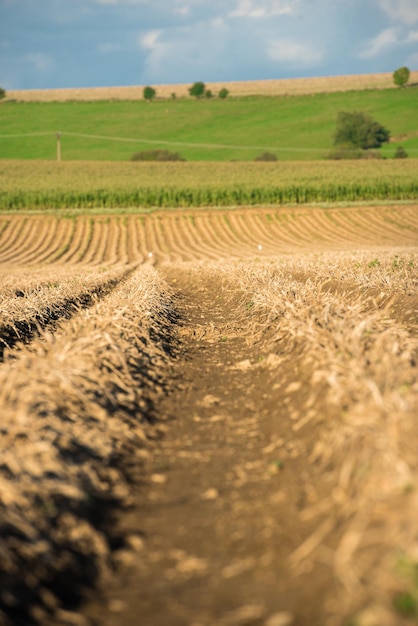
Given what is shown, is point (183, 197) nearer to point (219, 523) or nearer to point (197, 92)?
point (219, 523)

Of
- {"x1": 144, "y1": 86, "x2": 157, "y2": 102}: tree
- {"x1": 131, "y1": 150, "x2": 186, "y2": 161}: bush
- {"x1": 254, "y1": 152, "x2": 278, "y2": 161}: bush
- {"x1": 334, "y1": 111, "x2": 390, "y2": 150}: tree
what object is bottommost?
{"x1": 254, "y1": 152, "x2": 278, "y2": 161}: bush

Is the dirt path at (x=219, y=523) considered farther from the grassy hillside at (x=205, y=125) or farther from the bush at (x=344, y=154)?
the grassy hillside at (x=205, y=125)

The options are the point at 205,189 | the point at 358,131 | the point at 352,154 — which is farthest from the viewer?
the point at 358,131

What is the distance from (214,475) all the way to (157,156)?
78664 millimetres

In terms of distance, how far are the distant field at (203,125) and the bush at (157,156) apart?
367 cm

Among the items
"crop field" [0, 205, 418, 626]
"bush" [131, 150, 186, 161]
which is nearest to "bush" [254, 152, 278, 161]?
"bush" [131, 150, 186, 161]

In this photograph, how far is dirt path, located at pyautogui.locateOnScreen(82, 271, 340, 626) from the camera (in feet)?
9.98

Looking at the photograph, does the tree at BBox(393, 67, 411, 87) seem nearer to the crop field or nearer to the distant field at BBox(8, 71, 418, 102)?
the distant field at BBox(8, 71, 418, 102)

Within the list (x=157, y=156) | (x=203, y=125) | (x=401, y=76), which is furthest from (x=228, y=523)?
(x=401, y=76)

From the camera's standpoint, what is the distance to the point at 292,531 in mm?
3650

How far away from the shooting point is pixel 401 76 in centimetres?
11712

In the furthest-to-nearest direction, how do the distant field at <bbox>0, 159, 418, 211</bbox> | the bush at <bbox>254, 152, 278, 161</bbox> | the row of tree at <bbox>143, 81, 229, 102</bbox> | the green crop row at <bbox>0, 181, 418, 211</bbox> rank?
the row of tree at <bbox>143, 81, 229, 102</bbox> → the bush at <bbox>254, 152, 278, 161</bbox> → the distant field at <bbox>0, 159, 418, 211</bbox> → the green crop row at <bbox>0, 181, 418, 211</bbox>

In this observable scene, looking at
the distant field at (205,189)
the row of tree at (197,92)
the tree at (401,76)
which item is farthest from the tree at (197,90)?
the distant field at (205,189)

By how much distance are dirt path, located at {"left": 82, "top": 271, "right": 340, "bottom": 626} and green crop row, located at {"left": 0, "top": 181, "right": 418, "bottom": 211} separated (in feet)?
145
